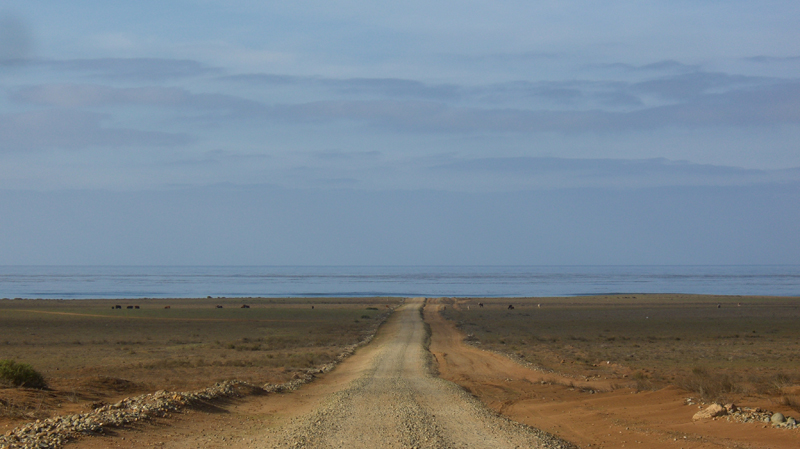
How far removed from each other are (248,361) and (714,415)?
65.5 ft

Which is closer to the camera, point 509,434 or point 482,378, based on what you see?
point 509,434

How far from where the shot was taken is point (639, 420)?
1175cm

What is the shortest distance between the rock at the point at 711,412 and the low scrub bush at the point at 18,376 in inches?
562

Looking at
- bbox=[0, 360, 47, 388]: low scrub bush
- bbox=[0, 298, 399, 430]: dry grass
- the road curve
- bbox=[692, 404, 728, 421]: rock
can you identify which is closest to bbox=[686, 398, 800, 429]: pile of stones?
bbox=[692, 404, 728, 421]: rock

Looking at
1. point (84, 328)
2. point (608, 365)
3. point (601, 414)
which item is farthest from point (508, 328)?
point (601, 414)

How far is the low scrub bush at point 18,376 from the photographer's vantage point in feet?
46.4

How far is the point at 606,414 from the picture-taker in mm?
12570

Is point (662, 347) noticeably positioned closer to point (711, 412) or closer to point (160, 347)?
point (711, 412)

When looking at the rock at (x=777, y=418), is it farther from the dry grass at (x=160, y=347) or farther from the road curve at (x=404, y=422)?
the dry grass at (x=160, y=347)

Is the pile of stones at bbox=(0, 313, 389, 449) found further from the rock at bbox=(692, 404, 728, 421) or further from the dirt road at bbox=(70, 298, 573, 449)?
the rock at bbox=(692, 404, 728, 421)

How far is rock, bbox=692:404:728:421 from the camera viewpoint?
10.8m

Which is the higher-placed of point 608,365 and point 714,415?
point 714,415

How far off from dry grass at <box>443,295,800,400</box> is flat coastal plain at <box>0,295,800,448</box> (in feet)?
0.35

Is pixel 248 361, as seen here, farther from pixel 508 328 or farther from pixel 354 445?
pixel 508 328
